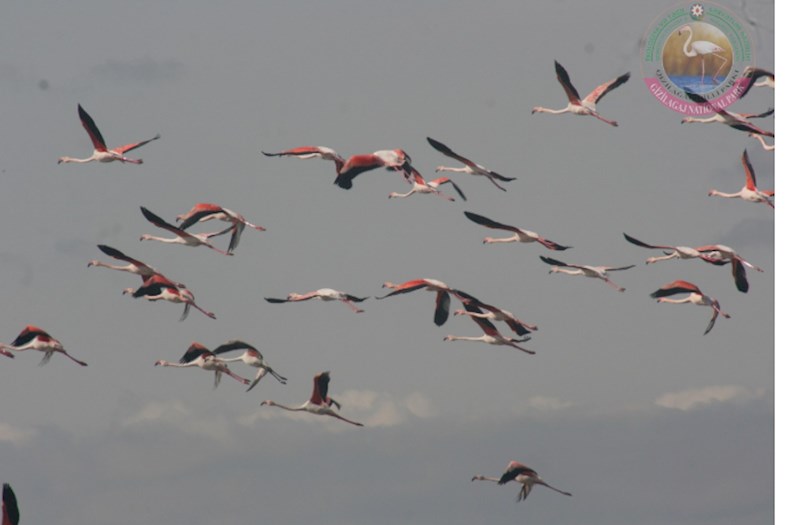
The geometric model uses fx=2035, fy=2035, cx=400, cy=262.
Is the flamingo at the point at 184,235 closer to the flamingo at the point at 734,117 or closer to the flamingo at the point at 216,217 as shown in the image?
the flamingo at the point at 216,217

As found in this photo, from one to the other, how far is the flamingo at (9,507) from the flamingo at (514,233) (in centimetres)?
1831

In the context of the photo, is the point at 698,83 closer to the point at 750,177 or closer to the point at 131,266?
the point at 750,177

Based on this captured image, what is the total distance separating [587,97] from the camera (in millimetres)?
76688

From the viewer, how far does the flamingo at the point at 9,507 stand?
63.2m

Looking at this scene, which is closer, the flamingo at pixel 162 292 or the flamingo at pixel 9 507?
the flamingo at pixel 9 507

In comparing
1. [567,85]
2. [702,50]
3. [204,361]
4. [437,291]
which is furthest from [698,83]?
[204,361]

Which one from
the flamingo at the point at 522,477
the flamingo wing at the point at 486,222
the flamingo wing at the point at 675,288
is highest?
the flamingo wing at the point at 486,222

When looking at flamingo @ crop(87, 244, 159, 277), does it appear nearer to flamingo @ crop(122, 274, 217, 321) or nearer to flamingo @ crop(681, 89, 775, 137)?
flamingo @ crop(122, 274, 217, 321)

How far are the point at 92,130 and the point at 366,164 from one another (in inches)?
509

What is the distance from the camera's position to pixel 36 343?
7488 centimetres

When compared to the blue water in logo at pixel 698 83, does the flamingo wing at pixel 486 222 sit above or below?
below

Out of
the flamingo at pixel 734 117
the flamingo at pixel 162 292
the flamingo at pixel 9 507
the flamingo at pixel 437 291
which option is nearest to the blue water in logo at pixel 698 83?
the flamingo at pixel 734 117

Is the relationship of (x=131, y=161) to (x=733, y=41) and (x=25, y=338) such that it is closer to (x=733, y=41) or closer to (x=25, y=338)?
(x=25, y=338)

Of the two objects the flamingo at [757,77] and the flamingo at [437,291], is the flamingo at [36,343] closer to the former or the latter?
the flamingo at [437,291]
